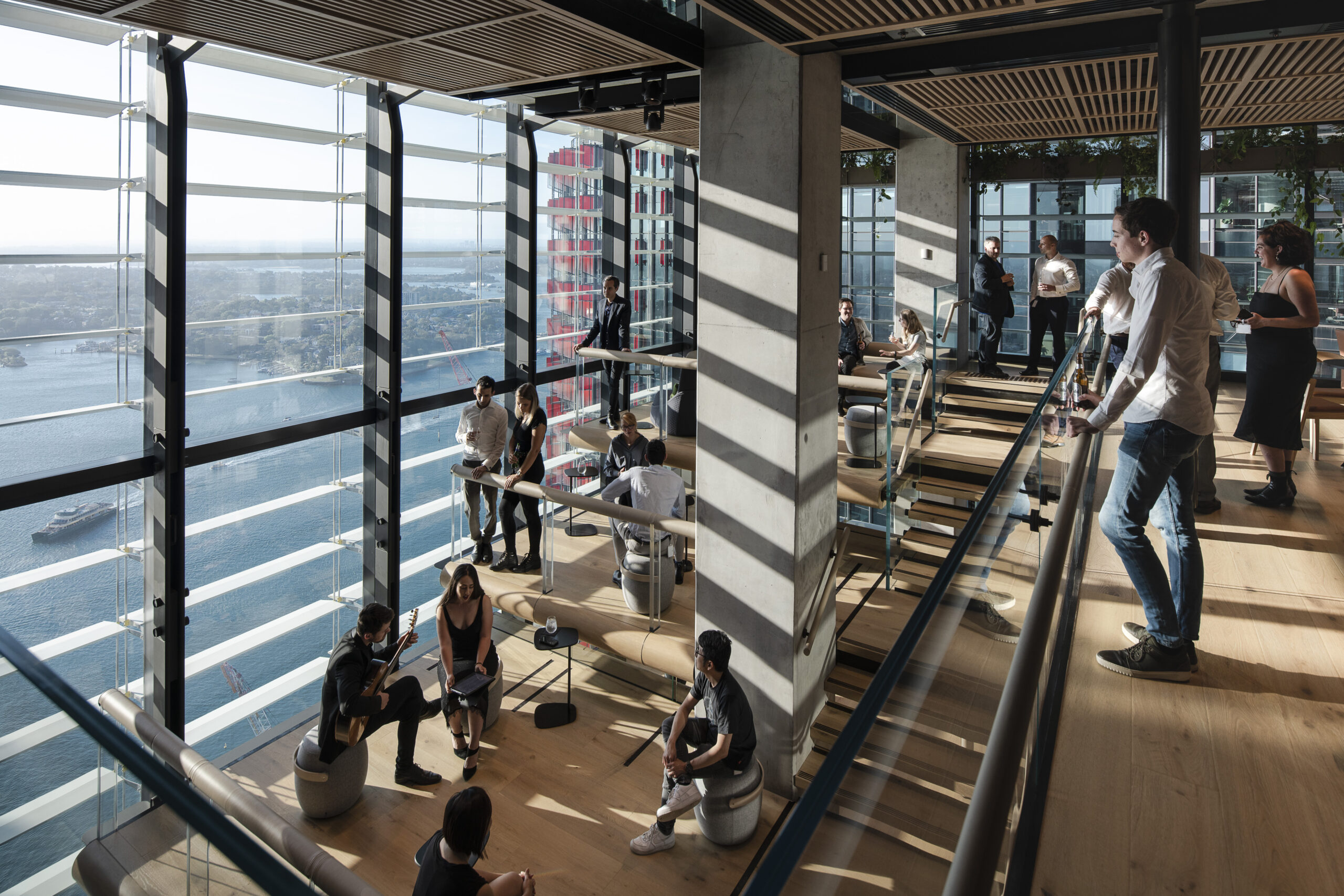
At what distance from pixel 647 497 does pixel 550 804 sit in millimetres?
2853

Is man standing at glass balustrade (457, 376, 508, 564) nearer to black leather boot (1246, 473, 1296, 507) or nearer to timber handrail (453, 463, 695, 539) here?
timber handrail (453, 463, 695, 539)

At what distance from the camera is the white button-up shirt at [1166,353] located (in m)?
2.94

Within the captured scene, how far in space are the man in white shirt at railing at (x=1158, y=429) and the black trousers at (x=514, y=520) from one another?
614cm

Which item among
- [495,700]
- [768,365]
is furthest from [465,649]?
[768,365]

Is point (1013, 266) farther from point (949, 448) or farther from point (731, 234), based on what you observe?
point (731, 234)

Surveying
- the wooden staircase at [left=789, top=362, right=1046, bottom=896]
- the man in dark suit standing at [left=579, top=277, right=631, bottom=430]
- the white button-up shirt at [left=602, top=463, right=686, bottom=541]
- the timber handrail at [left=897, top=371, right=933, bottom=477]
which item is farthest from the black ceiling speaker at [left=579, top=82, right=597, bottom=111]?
the wooden staircase at [left=789, top=362, right=1046, bottom=896]

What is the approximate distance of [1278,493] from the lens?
5328 millimetres

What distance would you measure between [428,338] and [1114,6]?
7850mm

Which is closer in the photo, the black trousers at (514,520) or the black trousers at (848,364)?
the black trousers at (514,520)

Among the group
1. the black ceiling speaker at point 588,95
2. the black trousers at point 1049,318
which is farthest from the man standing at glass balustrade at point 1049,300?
the black ceiling speaker at point 588,95

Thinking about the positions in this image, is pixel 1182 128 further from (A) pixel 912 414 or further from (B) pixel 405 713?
(B) pixel 405 713

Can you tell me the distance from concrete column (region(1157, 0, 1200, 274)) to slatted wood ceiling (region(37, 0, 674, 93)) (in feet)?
11.2

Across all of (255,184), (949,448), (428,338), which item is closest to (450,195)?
(428,338)

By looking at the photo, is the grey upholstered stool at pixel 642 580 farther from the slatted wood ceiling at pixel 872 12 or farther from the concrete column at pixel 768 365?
the slatted wood ceiling at pixel 872 12
